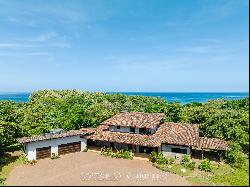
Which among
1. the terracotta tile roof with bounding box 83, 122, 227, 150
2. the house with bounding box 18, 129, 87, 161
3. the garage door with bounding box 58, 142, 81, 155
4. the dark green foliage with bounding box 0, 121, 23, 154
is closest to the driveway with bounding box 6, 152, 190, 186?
the house with bounding box 18, 129, 87, 161

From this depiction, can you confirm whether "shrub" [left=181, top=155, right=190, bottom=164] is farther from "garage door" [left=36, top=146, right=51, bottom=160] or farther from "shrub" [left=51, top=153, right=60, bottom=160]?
"garage door" [left=36, top=146, right=51, bottom=160]

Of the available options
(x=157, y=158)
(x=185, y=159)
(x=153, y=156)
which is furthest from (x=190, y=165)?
(x=153, y=156)

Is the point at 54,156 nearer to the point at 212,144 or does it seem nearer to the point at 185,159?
the point at 185,159

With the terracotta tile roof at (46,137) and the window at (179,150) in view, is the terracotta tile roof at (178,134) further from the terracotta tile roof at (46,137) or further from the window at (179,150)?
the terracotta tile roof at (46,137)

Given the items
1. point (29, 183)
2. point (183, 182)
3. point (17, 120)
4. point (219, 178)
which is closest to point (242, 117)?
point (219, 178)

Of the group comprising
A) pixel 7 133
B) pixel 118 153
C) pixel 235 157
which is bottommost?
pixel 118 153

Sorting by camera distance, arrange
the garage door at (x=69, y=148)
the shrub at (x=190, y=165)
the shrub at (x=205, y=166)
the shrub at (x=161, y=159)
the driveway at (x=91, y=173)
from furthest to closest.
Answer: the garage door at (x=69, y=148)
the shrub at (x=161, y=159)
the shrub at (x=190, y=165)
the shrub at (x=205, y=166)
the driveway at (x=91, y=173)

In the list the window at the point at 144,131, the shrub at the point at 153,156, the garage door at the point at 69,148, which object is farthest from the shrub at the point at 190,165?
the garage door at the point at 69,148
